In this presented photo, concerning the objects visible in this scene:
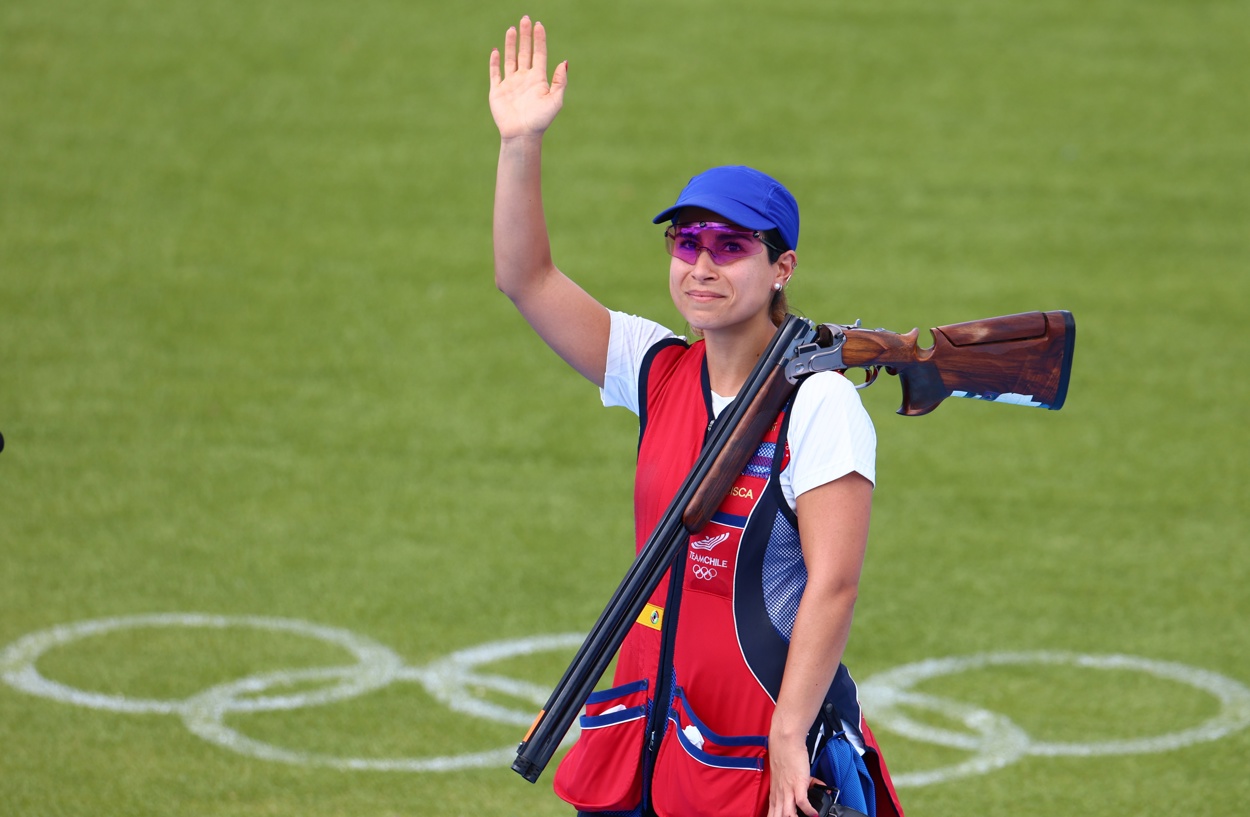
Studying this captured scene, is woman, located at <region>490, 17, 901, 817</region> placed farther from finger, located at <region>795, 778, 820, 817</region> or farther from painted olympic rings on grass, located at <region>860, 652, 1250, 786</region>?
painted olympic rings on grass, located at <region>860, 652, 1250, 786</region>

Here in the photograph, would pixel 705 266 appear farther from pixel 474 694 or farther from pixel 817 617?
pixel 474 694

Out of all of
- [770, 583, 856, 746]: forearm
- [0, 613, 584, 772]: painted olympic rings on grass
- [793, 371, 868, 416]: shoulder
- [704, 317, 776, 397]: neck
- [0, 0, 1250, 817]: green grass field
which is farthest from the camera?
A: [0, 0, 1250, 817]: green grass field

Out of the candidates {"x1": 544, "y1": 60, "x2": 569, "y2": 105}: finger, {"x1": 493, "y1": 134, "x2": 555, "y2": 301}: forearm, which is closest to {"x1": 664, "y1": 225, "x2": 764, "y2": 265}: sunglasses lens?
{"x1": 493, "y1": 134, "x2": 555, "y2": 301}: forearm

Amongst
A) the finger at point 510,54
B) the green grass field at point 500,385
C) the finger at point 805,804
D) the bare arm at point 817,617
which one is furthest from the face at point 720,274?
the green grass field at point 500,385

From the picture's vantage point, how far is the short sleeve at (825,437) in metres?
3.77

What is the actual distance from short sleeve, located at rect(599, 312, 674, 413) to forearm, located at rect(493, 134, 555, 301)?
0.25 metres

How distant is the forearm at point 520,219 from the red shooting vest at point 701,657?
15.7 inches

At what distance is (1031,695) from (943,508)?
1904mm

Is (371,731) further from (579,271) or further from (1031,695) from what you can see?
(579,271)

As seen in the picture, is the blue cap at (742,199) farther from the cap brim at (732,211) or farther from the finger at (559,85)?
the finger at (559,85)

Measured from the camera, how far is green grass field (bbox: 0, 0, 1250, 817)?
22.5ft

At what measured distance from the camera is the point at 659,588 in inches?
163

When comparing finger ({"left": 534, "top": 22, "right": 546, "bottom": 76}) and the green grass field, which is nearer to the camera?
finger ({"left": 534, "top": 22, "right": 546, "bottom": 76})

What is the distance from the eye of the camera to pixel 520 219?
4227 mm
